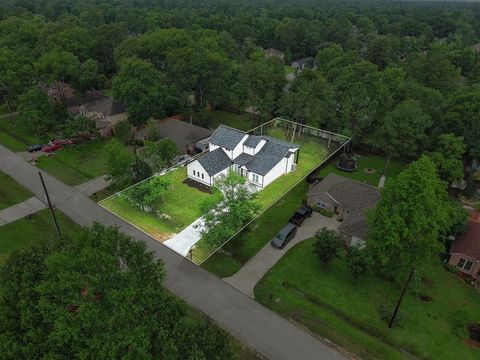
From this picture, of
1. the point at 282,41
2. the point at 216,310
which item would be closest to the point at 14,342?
the point at 216,310

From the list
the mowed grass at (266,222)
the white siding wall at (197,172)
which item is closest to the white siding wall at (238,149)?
the white siding wall at (197,172)

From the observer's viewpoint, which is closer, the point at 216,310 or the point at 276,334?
the point at 276,334

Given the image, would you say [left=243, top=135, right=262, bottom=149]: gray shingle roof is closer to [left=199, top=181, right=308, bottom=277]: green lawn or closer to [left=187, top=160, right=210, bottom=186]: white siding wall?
[left=187, top=160, right=210, bottom=186]: white siding wall

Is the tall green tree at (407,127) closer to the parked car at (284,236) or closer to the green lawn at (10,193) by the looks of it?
the parked car at (284,236)

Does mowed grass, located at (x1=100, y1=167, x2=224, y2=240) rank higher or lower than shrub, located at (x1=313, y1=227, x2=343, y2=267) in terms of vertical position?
lower

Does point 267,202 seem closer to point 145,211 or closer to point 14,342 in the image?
point 145,211

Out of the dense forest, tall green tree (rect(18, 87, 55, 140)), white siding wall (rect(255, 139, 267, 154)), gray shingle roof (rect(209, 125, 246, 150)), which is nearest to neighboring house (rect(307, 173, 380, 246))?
white siding wall (rect(255, 139, 267, 154))
